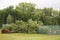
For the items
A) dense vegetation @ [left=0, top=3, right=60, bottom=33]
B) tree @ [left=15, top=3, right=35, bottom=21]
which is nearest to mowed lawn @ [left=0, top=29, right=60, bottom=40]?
dense vegetation @ [left=0, top=3, right=60, bottom=33]

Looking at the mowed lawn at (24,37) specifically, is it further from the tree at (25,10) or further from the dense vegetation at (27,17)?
the tree at (25,10)

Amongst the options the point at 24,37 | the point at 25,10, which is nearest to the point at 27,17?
the point at 25,10

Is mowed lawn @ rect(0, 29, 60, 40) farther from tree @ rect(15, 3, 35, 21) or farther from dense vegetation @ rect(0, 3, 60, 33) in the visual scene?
tree @ rect(15, 3, 35, 21)

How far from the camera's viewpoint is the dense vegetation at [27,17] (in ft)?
4.27

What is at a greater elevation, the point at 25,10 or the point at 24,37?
the point at 25,10

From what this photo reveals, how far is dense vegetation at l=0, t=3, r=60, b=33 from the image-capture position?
1301 mm

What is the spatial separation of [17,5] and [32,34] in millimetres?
A: 309

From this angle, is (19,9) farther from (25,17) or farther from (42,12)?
(42,12)

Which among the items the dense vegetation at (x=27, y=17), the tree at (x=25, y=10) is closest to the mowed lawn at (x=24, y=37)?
the dense vegetation at (x=27, y=17)

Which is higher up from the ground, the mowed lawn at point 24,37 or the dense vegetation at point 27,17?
the dense vegetation at point 27,17

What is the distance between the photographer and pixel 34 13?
1322 millimetres

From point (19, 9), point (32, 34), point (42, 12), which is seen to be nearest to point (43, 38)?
point (32, 34)

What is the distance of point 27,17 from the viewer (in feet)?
4.31

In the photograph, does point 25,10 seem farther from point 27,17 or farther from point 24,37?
point 24,37
